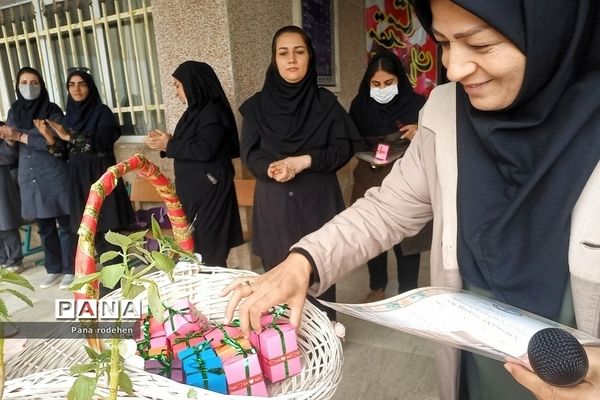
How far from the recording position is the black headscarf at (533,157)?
63 centimetres

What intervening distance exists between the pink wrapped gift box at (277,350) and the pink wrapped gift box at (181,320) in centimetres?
14

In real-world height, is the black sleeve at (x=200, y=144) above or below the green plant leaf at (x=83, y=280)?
below

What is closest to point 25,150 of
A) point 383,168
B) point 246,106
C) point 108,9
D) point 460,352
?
point 108,9

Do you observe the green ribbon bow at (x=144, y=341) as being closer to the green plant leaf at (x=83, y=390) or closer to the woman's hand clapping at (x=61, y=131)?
the green plant leaf at (x=83, y=390)

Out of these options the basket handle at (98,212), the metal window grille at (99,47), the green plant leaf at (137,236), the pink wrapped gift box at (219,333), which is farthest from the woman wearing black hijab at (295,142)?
the metal window grille at (99,47)

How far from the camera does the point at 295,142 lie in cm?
212

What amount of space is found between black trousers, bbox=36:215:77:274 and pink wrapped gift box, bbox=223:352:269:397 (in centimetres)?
279

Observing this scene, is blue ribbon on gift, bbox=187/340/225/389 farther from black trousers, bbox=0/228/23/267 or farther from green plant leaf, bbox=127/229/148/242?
black trousers, bbox=0/228/23/267

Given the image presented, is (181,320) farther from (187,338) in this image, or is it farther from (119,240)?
(119,240)

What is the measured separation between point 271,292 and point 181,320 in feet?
0.76

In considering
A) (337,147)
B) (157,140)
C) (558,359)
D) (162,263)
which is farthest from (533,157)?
(157,140)

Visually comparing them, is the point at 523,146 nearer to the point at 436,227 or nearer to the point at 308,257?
the point at 436,227

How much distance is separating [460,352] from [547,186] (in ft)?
1.20

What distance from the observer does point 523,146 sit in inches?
28.1
